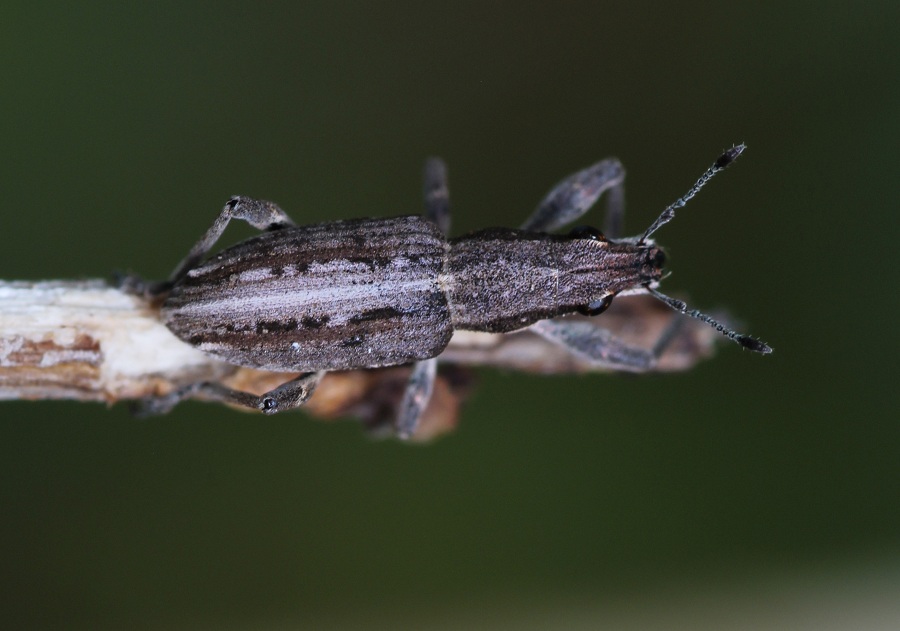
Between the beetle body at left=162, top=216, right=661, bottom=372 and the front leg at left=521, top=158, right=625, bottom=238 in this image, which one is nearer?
the beetle body at left=162, top=216, right=661, bottom=372

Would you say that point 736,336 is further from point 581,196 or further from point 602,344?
point 581,196

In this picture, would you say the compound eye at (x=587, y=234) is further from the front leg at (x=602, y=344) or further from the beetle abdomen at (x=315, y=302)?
the beetle abdomen at (x=315, y=302)

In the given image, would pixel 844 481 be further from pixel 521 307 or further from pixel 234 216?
pixel 234 216

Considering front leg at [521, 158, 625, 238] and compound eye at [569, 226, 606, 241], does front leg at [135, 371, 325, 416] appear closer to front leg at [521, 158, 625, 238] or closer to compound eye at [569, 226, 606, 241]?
compound eye at [569, 226, 606, 241]

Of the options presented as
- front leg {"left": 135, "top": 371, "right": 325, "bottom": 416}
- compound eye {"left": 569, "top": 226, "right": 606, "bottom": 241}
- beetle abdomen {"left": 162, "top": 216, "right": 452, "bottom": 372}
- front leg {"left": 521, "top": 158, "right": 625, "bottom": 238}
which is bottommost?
front leg {"left": 135, "top": 371, "right": 325, "bottom": 416}

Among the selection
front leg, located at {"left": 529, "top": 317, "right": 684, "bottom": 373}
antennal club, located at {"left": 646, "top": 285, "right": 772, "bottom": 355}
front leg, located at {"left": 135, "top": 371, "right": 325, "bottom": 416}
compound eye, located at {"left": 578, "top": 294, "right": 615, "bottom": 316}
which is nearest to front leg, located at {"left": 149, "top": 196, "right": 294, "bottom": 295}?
front leg, located at {"left": 135, "top": 371, "right": 325, "bottom": 416}

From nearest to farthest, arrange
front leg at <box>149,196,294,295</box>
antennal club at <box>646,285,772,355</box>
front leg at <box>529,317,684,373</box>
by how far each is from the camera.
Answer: front leg at <box>149,196,294,295</box>, antennal club at <box>646,285,772,355</box>, front leg at <box>529,317,684,373</box>
